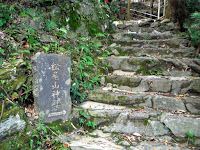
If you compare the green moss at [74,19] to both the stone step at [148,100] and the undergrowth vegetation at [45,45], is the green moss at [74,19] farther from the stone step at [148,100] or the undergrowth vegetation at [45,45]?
the stone step at [148,100]

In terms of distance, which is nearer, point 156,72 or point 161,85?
point 161,85

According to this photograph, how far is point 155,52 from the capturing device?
18.9 feet

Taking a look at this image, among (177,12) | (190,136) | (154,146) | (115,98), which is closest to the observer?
(154,146)

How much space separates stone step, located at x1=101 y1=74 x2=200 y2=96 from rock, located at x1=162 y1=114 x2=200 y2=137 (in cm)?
108

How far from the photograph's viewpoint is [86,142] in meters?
2.93

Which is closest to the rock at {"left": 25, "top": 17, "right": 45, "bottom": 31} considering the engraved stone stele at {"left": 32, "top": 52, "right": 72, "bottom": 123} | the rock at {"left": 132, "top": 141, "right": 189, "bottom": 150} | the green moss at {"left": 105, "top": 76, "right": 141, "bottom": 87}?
the engraved stone stele at {"left": 32, "top": 52, "right": 72, "bottom": 123}

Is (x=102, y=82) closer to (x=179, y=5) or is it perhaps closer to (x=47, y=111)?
(x=47, y=111)

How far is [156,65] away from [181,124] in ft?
7.72

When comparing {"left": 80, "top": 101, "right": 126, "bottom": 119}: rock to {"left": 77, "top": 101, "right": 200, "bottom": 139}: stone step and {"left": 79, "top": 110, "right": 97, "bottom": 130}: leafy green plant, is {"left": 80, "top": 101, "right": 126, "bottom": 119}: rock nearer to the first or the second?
{"left": 77, "top": 101, "right": 200, "bottom": 139}: stone step

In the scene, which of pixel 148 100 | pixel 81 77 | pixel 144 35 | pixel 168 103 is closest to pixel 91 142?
pixel 148 100

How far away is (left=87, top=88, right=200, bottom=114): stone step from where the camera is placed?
358 centimetres

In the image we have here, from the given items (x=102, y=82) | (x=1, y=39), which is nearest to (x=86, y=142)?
(x=102, y=82)

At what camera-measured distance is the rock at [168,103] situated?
11.8 feet

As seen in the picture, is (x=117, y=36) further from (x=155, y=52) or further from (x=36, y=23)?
(x=36, y=23)
